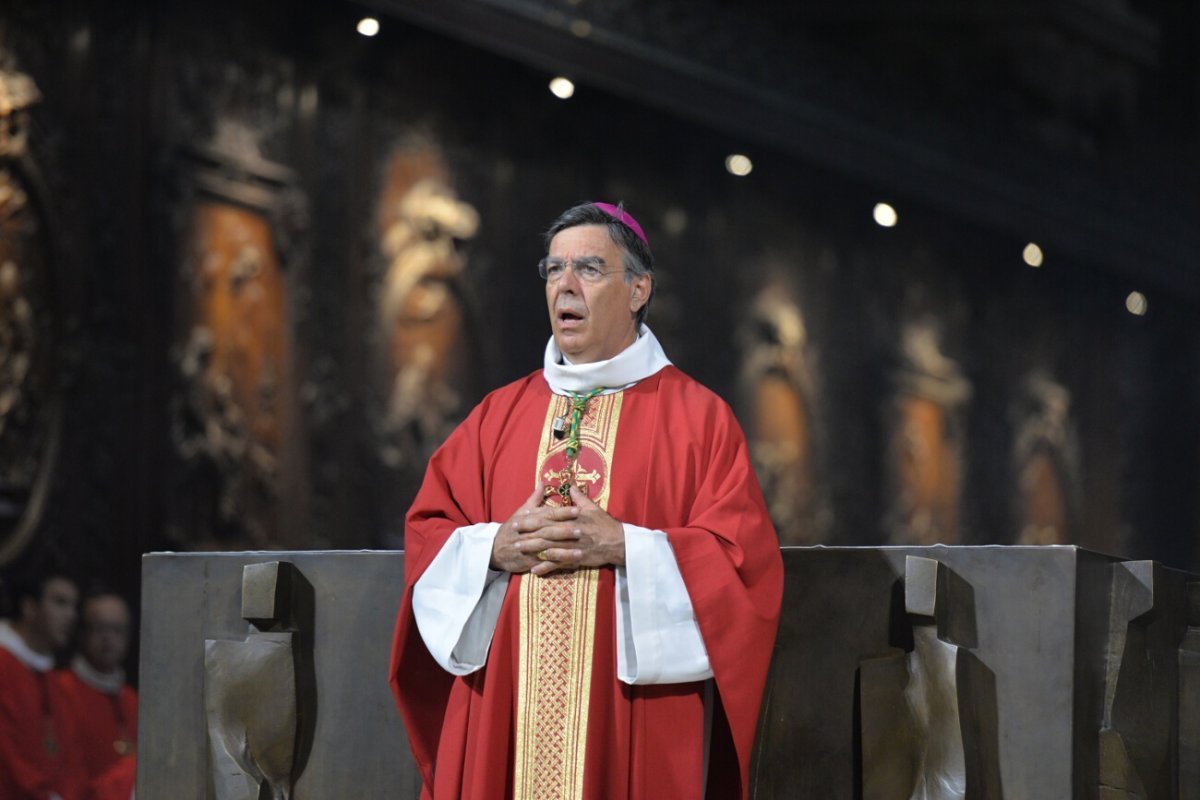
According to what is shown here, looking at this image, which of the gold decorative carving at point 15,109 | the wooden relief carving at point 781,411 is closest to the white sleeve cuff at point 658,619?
the gold decorative carving at point 15,109

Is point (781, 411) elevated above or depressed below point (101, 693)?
above

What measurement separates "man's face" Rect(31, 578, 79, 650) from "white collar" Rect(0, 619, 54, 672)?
8cm

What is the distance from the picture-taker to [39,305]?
779 centimetres

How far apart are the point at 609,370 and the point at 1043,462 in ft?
37.7

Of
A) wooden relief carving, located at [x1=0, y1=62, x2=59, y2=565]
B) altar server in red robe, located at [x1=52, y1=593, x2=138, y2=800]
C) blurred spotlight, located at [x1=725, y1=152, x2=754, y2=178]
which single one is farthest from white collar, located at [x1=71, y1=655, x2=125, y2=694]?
blurred spotlight, located at [x1=725, y1=152, x2=754, y2=178]

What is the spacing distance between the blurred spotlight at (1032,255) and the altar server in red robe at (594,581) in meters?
10.7

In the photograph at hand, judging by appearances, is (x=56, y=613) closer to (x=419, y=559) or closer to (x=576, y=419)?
(x=419, y=559)

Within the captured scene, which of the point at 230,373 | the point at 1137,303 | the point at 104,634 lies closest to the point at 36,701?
the point at 104,634

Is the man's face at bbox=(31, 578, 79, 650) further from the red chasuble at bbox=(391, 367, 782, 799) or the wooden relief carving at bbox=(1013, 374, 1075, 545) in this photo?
the wooden relief carving at bbox=(1013, 374, 1075, 545)

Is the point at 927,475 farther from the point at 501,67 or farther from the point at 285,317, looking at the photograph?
the point at 285,317

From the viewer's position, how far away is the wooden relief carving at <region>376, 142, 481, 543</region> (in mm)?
9672

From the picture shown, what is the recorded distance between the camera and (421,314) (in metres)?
9.87

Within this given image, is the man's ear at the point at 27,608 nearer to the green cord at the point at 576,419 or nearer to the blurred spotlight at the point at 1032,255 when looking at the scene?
the green cord at the point at 576,419

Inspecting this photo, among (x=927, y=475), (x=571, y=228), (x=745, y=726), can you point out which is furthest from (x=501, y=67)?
(x=745, y=726)
